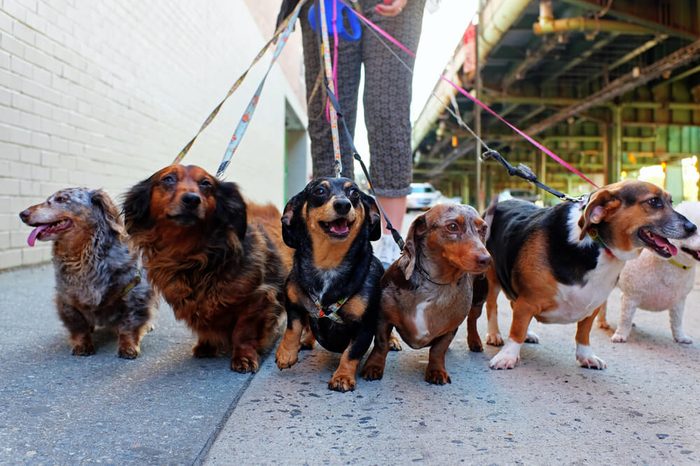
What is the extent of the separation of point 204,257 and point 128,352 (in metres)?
0.60

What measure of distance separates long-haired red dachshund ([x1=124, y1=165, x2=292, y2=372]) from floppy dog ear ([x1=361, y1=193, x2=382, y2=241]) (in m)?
0.55

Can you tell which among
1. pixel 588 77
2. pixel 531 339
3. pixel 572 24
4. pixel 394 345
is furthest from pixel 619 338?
pixel 588 77

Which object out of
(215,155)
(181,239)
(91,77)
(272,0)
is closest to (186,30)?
(215,155)

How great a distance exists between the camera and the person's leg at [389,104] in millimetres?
3195

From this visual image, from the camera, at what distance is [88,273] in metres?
2.72

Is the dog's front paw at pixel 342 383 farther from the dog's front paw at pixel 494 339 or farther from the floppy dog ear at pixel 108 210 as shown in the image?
the floppy dog ear at pixel 108 210

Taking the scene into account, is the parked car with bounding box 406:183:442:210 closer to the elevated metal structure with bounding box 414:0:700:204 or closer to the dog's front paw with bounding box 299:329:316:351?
the elevated metal structure with bounding box 414:0:700:204

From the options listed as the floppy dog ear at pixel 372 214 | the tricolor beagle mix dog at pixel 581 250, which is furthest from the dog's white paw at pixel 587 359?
the floppy dog ear at pixel 372 214

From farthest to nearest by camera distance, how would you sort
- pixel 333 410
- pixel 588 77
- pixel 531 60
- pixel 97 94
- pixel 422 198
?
pixel 422 198
pixel 588 77
pixel 531 60
pixel 97 94
pixel 333 410

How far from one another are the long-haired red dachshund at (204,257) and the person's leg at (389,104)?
3.29 ft

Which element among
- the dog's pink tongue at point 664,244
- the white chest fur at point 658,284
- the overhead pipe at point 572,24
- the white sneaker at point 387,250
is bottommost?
the white chest fur at point 658,284

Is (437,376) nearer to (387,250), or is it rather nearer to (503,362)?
(503,362)

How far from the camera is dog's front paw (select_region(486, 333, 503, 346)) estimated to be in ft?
9.98

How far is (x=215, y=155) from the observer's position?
10.3m
